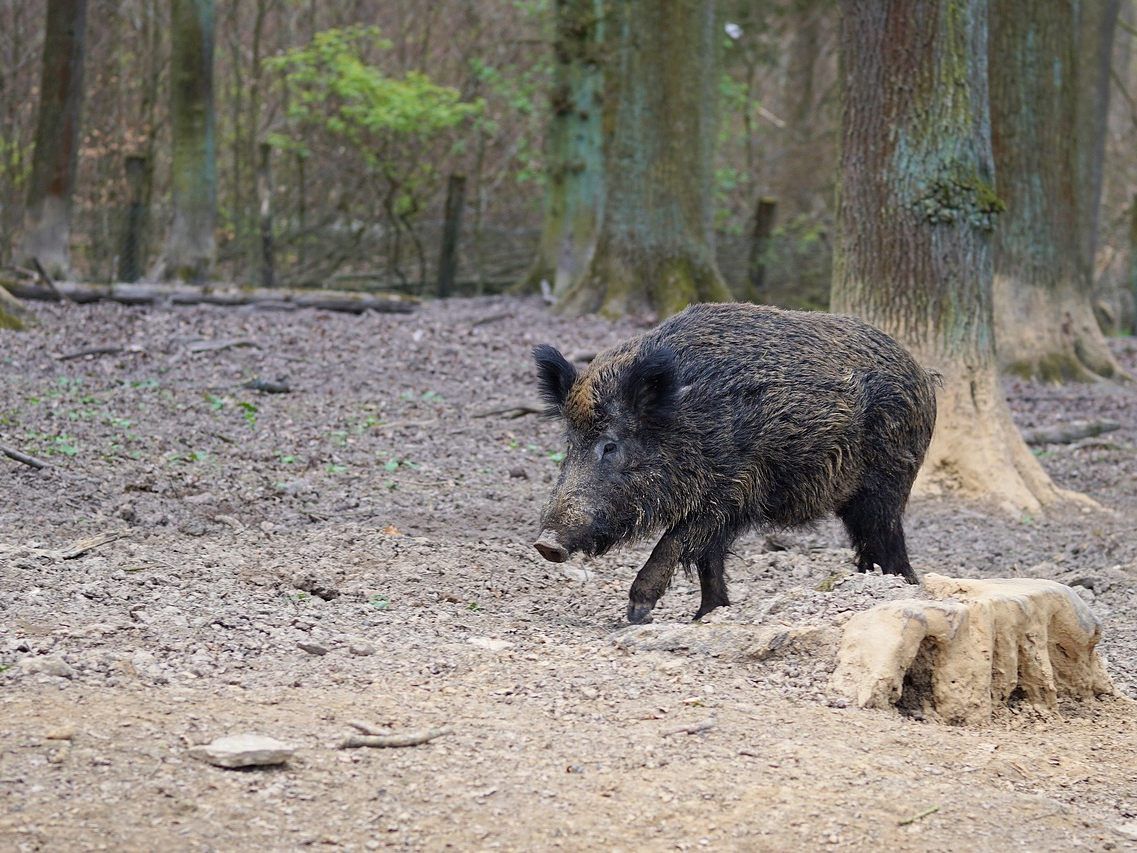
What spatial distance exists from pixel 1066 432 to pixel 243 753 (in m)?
9.74

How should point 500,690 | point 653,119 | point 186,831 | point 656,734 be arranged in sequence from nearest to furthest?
point 186,831 → point 656,734 → point 500,690 → point 653,119

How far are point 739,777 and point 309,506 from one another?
4.38m

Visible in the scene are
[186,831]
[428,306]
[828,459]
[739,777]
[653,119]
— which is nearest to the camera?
[186,831]

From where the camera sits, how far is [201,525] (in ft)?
23.8

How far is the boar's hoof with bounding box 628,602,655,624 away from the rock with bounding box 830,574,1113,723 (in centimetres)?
114

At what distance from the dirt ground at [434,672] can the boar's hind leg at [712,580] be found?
0.17m

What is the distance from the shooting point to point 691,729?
4.57 metres

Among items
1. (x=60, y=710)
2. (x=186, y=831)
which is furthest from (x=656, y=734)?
(x=60, y=710)

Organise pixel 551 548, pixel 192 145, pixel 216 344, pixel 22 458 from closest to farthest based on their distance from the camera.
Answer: pixel 551 548 → pixel 22 458 → pixel 216 344 → pixel 192 145

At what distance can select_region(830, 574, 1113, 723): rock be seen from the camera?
5.06 metres

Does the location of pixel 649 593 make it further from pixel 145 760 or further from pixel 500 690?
pixel 145 760

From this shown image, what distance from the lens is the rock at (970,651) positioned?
506 cm

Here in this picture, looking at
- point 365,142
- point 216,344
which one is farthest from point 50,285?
point 365,142

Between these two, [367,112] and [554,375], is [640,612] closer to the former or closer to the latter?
[554,375]
